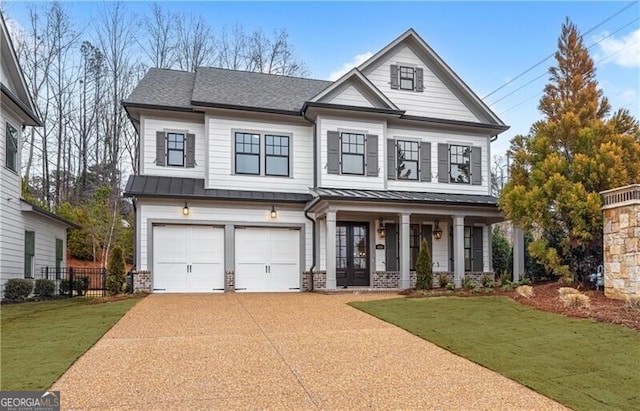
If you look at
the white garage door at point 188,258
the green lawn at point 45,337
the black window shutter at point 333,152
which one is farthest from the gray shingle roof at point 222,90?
the green lawn at point 45,337

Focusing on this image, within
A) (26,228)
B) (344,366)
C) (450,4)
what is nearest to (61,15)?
(26,228)

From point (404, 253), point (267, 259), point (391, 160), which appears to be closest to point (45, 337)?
point (267, 259)

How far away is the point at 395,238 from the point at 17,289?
36.8 feet

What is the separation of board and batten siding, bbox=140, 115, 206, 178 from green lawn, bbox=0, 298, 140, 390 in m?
4.81

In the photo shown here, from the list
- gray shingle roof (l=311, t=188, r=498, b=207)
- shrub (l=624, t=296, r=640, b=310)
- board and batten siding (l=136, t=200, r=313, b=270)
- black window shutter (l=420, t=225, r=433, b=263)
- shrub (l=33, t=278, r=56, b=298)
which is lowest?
shrub (l=33, t=278, r=56, b=298)

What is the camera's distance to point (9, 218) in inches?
525

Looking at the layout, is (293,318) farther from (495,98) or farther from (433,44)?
(495,98)

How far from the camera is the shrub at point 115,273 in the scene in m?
13.0

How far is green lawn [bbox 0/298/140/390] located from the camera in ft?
16.8

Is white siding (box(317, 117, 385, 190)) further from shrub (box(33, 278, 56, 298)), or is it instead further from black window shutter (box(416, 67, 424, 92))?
shrub (box(33, 278, 56, 298))

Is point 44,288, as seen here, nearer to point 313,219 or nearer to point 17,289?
point 17,289

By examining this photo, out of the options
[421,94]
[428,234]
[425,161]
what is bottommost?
[428,234]

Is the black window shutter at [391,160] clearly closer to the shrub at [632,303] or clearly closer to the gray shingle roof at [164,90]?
the gray shingle roof at [164,90]

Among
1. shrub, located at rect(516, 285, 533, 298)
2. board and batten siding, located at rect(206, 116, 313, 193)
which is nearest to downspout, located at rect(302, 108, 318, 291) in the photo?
board and batten siding, located at rect(206, 116, 313, 193)
